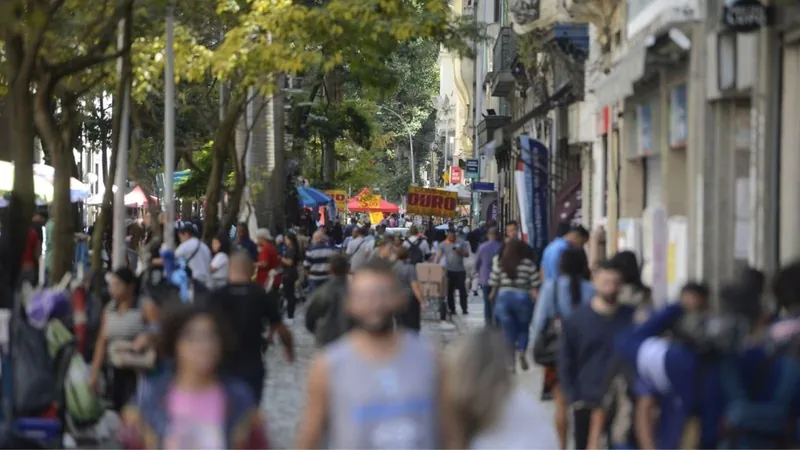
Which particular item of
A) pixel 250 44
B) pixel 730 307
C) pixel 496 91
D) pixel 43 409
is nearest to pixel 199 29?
pixel 250 44

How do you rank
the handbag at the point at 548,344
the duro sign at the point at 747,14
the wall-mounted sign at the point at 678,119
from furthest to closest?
the wall-mounted sign at the point at 678,119 < the duro sign at the point at 747,14 < the handbag at the point at 548,344

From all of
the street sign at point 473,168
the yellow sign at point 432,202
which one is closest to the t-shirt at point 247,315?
the yellow sign at point 432,202

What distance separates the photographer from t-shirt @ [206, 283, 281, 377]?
36.4ft

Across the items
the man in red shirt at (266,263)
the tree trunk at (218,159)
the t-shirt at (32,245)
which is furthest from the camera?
the tree trunk at (218,159)

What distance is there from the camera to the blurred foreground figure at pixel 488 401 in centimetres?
609

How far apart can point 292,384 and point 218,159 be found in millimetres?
10409

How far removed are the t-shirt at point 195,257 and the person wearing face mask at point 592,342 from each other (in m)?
11.6

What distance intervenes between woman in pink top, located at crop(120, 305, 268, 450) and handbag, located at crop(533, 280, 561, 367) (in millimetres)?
5899

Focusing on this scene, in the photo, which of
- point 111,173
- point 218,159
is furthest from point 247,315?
point 218,159

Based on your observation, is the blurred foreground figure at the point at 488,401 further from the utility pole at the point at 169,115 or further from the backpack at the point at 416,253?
the backpack at the point at 416,253

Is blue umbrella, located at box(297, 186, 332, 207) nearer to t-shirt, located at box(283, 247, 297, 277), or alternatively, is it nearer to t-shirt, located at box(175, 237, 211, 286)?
t-shirt, located at box(283, 247, 297, 277)

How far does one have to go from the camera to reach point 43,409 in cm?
1226

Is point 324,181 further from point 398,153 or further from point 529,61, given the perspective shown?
point 398,153

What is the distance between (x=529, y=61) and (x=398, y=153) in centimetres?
8193
